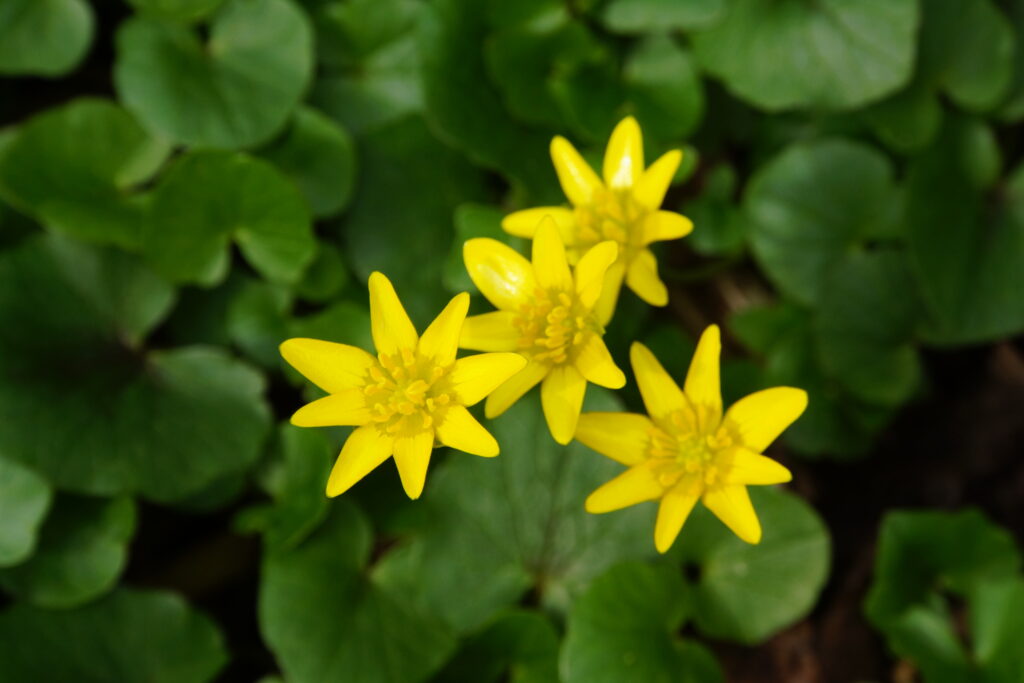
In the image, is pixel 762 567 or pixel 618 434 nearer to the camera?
pixel 618 434

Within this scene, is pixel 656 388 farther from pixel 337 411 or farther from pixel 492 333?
pixel 337 411

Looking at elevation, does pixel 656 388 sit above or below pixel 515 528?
above

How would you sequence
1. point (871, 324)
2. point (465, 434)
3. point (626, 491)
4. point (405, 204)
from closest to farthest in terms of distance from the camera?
point (465, 434) < point (626, 491) < point (405, 204) < point (871, 324)

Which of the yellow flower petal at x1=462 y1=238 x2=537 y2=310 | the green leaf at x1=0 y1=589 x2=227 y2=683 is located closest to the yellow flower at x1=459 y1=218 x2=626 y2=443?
the yellow flower petal at x1=462 y1=238 x2=537 y2=310

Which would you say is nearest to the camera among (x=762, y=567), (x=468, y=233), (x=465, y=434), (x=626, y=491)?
(x=465, y=434)

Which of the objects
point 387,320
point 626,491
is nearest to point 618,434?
point 626,491

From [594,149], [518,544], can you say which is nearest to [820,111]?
[594,149]

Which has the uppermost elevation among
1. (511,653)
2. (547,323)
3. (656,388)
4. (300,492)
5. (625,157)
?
(625,157)
